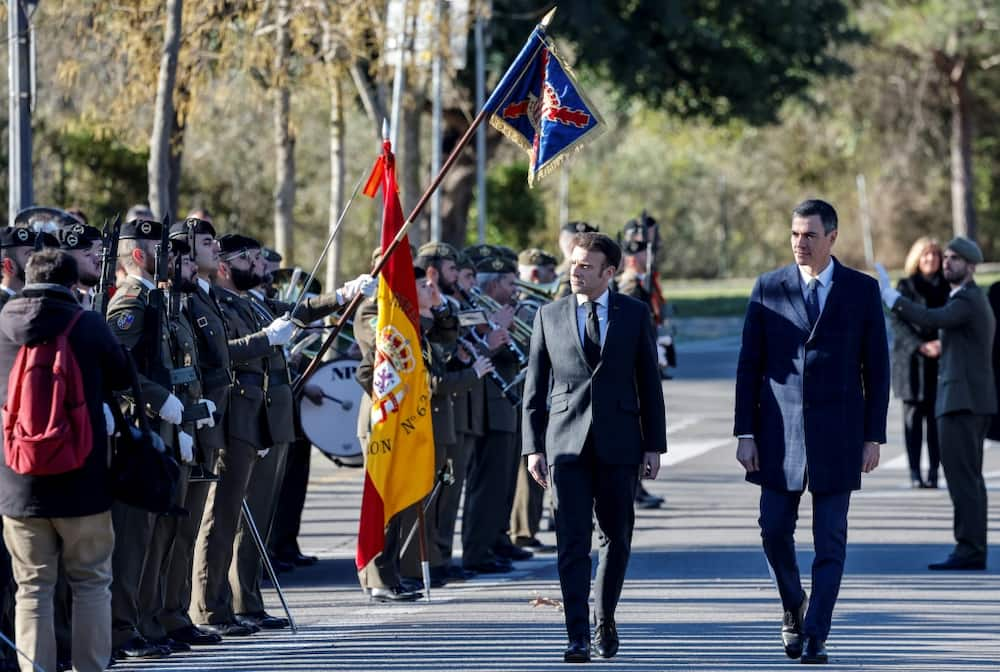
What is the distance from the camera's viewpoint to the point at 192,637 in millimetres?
9531

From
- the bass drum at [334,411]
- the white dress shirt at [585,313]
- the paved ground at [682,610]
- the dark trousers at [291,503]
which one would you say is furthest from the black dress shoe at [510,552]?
the white dress shirt at [585,313]

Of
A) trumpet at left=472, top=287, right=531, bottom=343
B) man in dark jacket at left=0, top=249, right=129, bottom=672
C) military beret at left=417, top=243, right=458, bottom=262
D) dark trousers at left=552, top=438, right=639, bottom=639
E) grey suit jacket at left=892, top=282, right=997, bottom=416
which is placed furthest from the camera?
trumpet at left=472, top=287, right=531, bottom=343

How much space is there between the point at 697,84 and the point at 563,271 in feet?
82.8

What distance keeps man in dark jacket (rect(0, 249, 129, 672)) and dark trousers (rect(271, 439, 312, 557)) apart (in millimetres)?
4310

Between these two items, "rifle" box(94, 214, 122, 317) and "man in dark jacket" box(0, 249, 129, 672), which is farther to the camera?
"rifle" box(94, 214, 122, 317)

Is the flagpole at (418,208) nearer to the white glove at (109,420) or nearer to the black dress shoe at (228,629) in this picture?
the black dress shoe at (228,629)

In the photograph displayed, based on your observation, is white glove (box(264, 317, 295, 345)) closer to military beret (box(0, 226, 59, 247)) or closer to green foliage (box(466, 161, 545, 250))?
military beret (box(0, 226, 59, 247))

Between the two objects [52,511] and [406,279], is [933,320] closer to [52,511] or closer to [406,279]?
[406,279]

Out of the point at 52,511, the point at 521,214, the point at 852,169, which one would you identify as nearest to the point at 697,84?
the point at 521,214

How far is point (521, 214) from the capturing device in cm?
4825

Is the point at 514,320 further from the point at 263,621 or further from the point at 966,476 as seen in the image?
the point at 263,621

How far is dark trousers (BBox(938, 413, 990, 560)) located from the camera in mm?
11938

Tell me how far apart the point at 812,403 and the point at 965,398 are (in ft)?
12.0

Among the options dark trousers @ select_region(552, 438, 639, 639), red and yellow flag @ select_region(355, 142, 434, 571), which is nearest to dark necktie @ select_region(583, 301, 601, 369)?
dark trousers @ select_region(552, 438, 639, 639)
